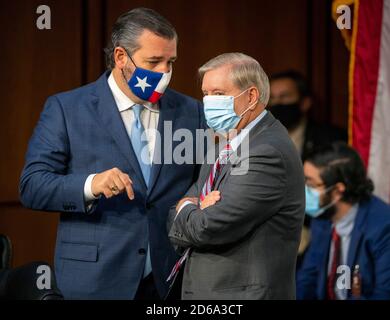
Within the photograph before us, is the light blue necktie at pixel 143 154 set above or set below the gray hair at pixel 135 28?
below

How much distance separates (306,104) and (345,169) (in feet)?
2.97

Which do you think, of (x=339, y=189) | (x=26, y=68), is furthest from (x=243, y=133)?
(x=26, y=68)

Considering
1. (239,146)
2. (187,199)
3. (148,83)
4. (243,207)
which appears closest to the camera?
(243,207)

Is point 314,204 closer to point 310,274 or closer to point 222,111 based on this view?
point 310,274

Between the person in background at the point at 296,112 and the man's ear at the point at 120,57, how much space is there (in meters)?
1.82

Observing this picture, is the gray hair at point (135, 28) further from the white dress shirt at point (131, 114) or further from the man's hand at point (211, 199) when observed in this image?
the man's hand at point (211, 199)

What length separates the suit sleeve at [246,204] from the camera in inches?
99.1

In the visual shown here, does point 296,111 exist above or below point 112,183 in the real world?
above

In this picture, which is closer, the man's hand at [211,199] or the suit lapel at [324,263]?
the man's hand at [211,199]

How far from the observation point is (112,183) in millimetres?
2611

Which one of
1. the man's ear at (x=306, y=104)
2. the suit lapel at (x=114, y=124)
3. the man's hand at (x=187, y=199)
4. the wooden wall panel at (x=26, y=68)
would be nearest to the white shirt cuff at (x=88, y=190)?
the suit lapel at (x=114, y=124)

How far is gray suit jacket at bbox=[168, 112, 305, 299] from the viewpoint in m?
2.53
